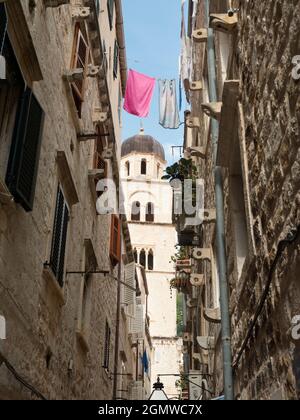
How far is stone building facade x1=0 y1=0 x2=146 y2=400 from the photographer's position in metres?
5.79

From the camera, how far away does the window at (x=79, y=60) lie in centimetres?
983

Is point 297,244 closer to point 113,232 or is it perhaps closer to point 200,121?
point 200,121

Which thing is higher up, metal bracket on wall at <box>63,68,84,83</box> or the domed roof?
the domed roof

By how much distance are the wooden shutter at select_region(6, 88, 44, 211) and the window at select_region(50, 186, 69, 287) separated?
182cm

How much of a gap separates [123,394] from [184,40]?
12193mm

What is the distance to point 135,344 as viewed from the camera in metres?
25.5

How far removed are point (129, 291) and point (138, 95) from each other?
6.80 m

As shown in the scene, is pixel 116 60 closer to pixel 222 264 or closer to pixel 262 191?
pixel 222 264

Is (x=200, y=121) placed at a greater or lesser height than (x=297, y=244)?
greater

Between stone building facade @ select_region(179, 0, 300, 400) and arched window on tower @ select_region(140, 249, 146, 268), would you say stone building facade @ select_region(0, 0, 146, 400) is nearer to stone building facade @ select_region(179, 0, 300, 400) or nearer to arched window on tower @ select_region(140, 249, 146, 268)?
stone building facade @ select_region(179, 0, 300, 400)

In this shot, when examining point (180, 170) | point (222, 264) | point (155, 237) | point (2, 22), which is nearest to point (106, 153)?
point (180, 170)

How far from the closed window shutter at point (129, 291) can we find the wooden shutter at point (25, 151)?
11778 mm

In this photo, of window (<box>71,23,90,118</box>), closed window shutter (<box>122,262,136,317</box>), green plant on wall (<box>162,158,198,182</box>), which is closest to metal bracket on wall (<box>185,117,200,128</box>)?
green plant on wall (<box>162,158,198,182</box>)

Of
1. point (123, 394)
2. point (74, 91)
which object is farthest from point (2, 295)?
point (123, 394)
